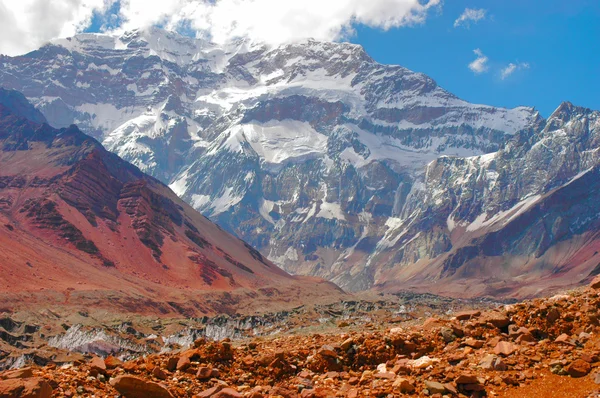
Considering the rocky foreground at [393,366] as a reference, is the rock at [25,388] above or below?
below

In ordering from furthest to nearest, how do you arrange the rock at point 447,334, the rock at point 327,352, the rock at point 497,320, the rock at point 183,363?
the rock at point 497,320
the rock at point 447,334
the rock at point 327,352
the rock at point 183,363

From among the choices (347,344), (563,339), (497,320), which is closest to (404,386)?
(347,344)

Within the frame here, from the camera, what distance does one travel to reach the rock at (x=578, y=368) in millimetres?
15500

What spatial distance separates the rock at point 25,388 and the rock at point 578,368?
43.2 feet

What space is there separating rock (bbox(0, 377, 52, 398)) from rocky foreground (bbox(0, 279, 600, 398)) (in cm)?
2

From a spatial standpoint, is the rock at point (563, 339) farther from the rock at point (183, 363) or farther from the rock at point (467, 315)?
the rock at point (183, 363)

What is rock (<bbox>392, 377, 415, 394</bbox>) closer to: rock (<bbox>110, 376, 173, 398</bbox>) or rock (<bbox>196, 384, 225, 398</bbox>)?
rock (<bbox>196, 384, 225, 398</bbox>)

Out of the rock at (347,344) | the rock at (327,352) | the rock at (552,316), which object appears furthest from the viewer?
the rock at (347,344)

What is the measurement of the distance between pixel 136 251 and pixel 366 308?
273 feet

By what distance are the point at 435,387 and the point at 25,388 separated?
10036 mm

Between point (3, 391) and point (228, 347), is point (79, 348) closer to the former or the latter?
point (228, 347)

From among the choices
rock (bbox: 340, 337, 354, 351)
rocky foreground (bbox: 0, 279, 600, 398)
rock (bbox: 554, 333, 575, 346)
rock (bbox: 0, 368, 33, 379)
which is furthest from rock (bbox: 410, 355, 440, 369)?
rock (bbox: 0, 368, 33, 379)

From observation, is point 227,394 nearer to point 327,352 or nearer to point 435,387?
point 327,352

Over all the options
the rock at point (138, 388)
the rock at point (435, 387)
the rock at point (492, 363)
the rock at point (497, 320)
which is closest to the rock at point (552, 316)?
the rock at point (497, 320)
